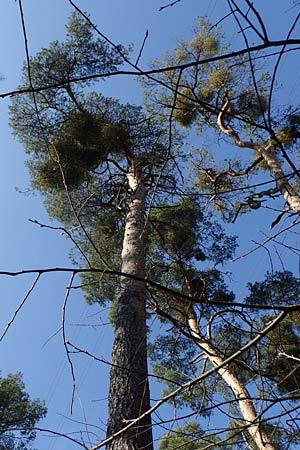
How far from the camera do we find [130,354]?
13.6 feet

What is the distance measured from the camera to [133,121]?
817 centimetres

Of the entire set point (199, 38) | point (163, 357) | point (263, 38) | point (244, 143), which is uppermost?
point (199, 38)

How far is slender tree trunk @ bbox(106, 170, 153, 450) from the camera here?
3275 mm

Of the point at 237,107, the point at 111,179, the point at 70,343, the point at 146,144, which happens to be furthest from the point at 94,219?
the point at 70,343

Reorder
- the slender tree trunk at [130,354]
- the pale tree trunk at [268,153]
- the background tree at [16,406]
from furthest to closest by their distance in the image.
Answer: the background tree at [16,406], the pale tree trunk at [268,153], the slender tree trunk at [130,354]

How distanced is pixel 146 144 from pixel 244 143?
65.7 inches

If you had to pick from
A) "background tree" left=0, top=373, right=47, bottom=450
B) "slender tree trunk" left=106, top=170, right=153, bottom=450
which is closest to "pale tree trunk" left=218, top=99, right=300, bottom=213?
"slender tree trunk" left=106, top=170, right=153, bottom=450

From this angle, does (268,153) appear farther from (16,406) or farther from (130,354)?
A: (16,406)

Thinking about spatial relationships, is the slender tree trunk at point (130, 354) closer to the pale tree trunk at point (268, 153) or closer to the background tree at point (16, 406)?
the pale tree trunk at point (268, 153)

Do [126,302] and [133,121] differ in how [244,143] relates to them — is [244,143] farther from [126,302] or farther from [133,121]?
[126,302]

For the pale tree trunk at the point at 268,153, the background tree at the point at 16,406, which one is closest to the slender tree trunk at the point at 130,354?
the pale tree trunk at the point at 268,153

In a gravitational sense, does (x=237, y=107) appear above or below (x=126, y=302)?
above

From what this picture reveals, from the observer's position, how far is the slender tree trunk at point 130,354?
129 inches

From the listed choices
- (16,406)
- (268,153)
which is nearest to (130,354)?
(268,153)
